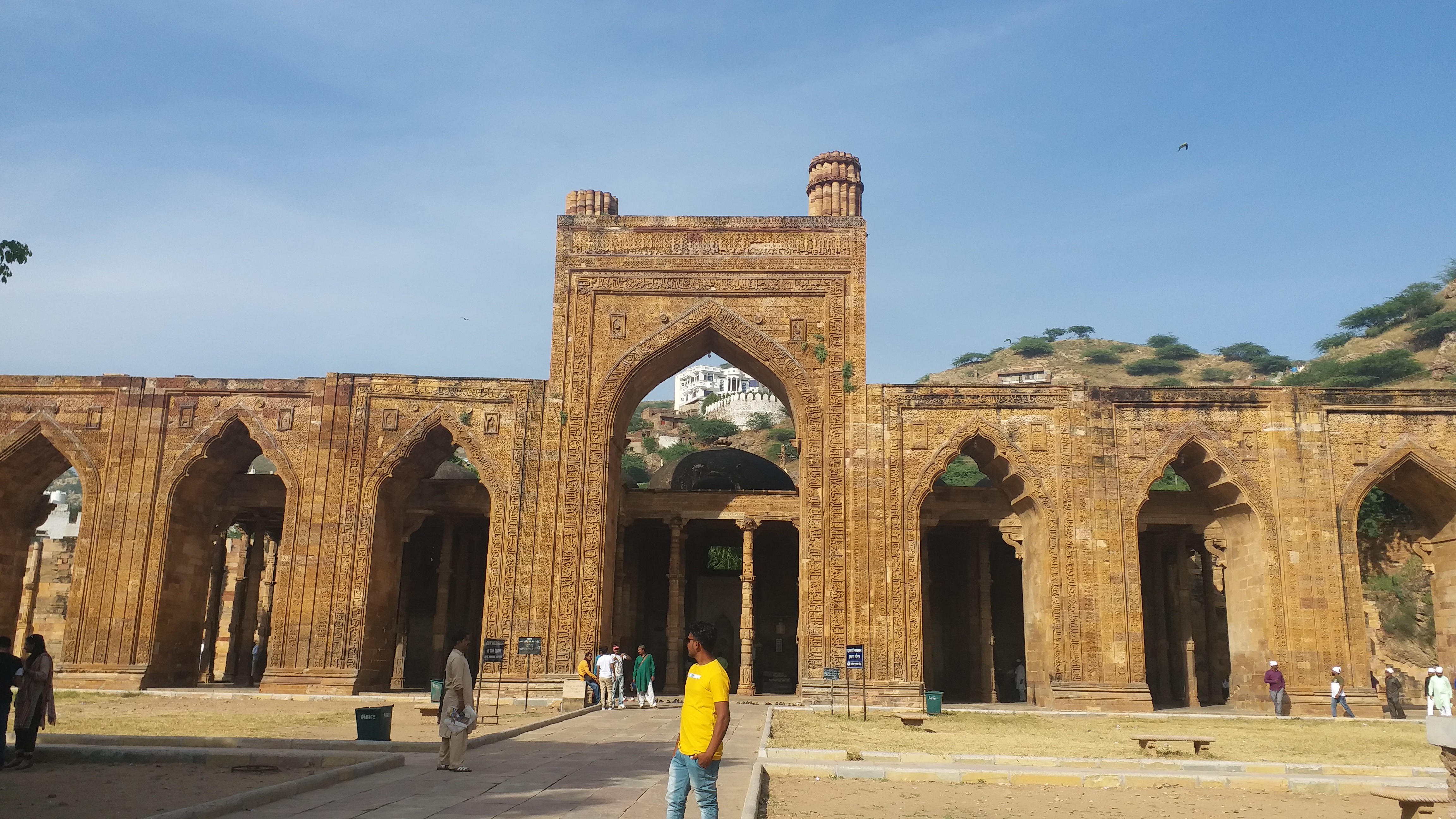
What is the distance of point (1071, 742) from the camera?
15.6 m

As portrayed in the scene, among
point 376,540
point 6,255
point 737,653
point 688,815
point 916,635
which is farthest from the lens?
point 737,653

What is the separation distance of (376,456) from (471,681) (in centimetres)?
1399

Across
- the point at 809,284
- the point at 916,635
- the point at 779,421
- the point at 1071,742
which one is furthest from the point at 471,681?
the point at 779,421

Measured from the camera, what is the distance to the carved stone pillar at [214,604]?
28.9 m

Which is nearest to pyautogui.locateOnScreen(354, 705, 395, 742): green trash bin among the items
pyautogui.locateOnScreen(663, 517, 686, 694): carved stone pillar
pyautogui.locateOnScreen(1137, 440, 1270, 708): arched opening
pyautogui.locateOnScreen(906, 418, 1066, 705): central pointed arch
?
pyautogui.locateOnScreen(906, 418, 1066, 705): central pointed arch

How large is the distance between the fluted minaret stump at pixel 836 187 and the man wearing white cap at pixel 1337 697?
14010mm

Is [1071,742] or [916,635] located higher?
[916,635]

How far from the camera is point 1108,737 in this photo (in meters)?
16.9

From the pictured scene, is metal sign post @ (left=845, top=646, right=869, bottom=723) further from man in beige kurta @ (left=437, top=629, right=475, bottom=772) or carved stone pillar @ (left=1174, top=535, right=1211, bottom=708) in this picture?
carved stone pillar @ (left=1174, top=535, right=1211, bottom=708)

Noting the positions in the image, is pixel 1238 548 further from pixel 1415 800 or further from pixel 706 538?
pixel 1415 800

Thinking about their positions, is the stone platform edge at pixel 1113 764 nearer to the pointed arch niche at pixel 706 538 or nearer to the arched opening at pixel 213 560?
the pointed arch niche at pixel 706 538

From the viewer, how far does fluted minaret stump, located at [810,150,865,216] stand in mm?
25438

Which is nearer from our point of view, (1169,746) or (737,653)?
(1169,746)

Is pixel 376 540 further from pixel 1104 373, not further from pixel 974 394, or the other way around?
pixel 1104 373
